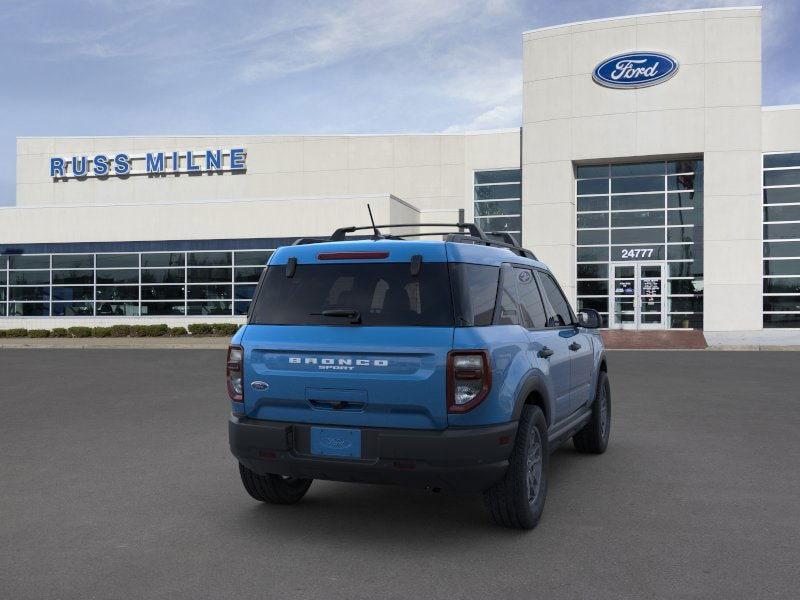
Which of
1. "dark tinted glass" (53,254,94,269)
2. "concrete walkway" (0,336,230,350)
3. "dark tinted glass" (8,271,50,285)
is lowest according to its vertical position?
"concrete walkway" (0,336,230,350)

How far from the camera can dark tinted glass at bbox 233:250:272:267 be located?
107ft

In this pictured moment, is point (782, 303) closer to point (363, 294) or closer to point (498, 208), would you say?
point (498, 208)

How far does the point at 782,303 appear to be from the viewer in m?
28.4

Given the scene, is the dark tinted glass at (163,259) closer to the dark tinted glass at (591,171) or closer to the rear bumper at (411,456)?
the dark tinted glass at (591,171)

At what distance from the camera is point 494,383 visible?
470 centimetres

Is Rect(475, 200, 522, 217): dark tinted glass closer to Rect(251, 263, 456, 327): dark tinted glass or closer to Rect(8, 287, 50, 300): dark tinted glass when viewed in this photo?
Rect(8, 287, 50, 300): dark tinted glass

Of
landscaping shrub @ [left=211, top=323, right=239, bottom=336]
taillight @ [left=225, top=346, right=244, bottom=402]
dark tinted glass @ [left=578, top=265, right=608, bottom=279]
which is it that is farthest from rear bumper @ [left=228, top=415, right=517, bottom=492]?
dark tinted glass @ [left=578, top=265, right=608, bottom=279]

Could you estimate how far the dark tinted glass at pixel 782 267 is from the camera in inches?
1121

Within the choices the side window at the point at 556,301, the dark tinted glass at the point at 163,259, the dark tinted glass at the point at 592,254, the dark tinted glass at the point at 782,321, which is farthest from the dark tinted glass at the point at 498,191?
the side window at the point at 556,301

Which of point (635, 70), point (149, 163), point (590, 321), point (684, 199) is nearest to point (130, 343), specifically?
point (149, 163)

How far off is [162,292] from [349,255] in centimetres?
3042

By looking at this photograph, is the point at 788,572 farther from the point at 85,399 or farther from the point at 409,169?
the point at 409,169

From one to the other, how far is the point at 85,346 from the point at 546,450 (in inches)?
949

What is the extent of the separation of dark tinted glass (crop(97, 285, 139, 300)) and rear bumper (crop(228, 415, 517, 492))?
3113 centimetres
